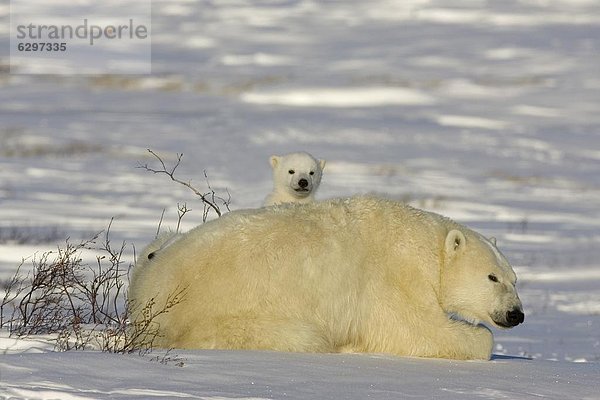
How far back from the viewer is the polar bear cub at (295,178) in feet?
29.1

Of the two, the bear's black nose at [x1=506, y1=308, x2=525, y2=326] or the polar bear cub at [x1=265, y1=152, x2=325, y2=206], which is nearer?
the bear's black nose at [x1=506, y1=308, x2=525, y2=326]

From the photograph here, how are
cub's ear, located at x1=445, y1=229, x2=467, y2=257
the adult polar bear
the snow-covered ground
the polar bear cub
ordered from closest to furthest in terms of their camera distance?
the snow-covered ground
the adult polar bear
cub's ear, located at x1=445, y1=229, x2=467, y2=257
the polar bear cub

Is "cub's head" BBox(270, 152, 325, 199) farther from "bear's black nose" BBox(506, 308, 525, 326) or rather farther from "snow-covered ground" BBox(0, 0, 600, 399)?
"bear's black nose" BBox(506, 308, 525, 326)

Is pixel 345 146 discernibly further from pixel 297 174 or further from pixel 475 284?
pixel 475 284

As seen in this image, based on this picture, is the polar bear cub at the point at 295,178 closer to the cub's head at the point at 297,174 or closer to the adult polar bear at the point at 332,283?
the cub's head at the point at 297,174

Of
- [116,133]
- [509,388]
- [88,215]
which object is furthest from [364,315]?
[116,133]

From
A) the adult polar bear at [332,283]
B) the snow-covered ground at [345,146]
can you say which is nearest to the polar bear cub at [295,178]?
the snow-covered ground at [345,146]

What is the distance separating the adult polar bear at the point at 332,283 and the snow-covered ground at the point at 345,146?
0.25m

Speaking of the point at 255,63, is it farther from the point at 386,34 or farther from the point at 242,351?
the point at 242,351

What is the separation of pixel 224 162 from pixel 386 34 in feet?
66.4

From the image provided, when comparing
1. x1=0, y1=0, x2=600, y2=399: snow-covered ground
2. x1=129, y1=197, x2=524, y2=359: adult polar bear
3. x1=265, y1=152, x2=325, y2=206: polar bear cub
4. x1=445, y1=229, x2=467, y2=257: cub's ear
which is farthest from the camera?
x1=265, y1=152, x2=325, y2=206: polar bear cub

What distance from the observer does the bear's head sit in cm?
545

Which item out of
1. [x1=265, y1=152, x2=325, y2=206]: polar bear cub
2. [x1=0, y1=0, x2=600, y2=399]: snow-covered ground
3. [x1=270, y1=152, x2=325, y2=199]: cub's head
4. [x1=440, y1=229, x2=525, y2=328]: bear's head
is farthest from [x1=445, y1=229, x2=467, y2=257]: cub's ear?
[x1=270, y1=152, x2=325, y2=199]: cub's head

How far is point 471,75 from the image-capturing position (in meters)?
34.3
